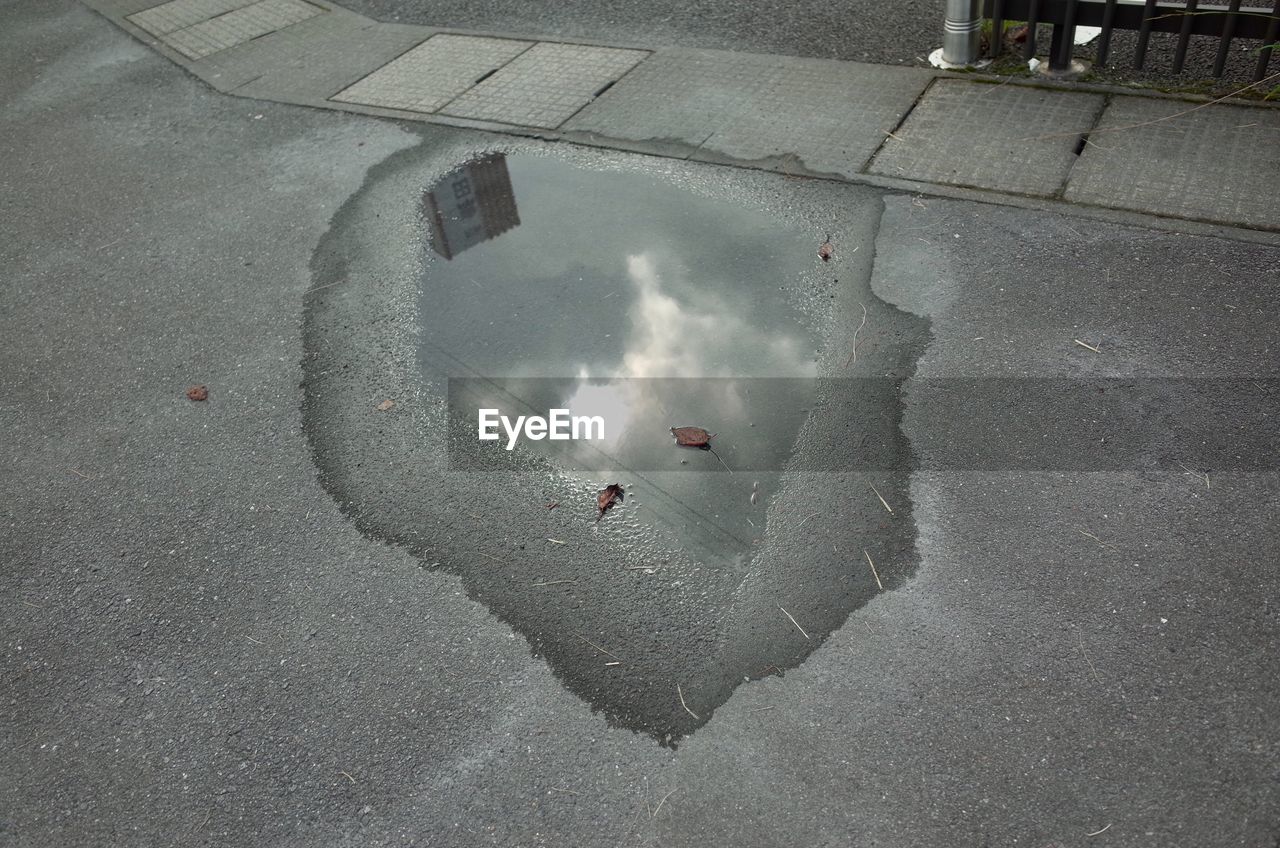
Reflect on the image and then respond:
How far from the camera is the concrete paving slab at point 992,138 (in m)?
5.84

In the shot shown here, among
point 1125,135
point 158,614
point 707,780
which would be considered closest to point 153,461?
point 158,614

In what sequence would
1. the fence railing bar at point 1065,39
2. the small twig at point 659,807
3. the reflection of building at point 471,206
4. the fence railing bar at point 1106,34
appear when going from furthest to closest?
the fence railing bar at point 1065,39
the fence railing bar at point 1106,34
the reflection of building at point 471,206
the small twig at point 659,807

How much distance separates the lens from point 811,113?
6.73 metres

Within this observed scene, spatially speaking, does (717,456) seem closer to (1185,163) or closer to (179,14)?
(1185,163)

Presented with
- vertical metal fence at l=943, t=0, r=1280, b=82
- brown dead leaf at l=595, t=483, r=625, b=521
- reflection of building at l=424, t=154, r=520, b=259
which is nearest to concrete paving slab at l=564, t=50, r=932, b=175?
vertical metal fence at l=943, t=0, r=1280, b=82

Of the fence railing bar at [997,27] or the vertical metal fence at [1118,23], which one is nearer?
the vertical metal fence at [1118,23]

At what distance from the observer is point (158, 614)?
403cm

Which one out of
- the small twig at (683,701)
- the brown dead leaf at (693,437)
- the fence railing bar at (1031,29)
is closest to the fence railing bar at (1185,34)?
the fence railing bar at (1031,29)

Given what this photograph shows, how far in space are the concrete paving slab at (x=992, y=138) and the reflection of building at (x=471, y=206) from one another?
2.35m

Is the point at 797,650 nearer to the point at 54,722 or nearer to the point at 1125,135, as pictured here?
the point at 54,722

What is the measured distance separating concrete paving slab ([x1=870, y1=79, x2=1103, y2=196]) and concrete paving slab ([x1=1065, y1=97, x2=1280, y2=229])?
0.50 ft

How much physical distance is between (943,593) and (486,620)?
1.75 m

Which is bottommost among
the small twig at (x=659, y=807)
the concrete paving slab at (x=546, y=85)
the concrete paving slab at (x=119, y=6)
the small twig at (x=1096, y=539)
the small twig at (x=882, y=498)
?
the small twig at (x=659, y=807)

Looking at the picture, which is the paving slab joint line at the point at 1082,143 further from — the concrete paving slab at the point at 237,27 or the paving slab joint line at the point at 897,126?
the concrete paving slab at the point at 237,27
